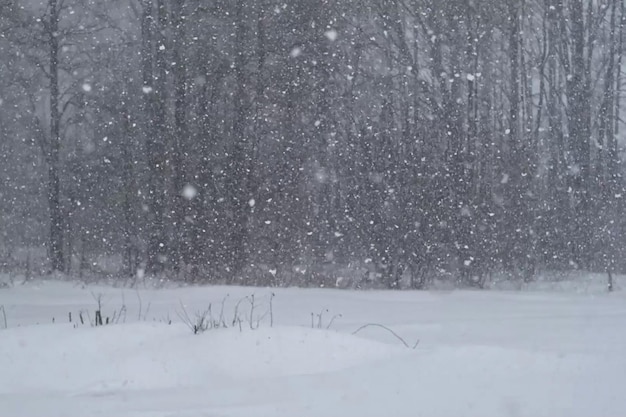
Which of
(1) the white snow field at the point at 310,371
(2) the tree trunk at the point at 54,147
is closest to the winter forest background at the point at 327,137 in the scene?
(2) the tree trunk at the point at 54,147

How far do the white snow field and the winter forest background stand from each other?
7.92 meters

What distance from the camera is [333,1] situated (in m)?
18.5

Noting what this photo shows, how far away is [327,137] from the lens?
1808cm

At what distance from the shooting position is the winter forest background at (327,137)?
16.7 metres

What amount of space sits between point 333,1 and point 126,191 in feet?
21.4

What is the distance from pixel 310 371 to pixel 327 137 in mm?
12181

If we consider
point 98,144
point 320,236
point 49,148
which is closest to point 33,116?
point 49,148

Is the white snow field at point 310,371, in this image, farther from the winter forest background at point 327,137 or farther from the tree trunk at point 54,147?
the tree trunk at point 54,147

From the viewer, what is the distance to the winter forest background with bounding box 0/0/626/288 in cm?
1667

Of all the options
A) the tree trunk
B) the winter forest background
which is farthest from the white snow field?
the tree trunk

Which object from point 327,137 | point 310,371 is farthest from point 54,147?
→ point 310,371

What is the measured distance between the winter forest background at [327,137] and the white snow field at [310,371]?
7.92 meters

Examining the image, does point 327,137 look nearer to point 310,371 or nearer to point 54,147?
point 54,147

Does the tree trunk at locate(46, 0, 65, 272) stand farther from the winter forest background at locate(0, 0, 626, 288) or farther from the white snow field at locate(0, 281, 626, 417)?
the white snow field at locate(0, 281, 626, 417)
